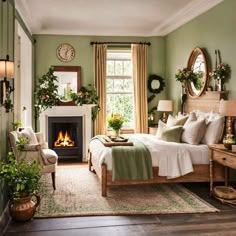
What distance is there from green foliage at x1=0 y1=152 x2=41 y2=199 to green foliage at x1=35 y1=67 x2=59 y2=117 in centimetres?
364

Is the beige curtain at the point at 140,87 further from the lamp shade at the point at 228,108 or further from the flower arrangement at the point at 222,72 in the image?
the lamp shade at the point at 228,108

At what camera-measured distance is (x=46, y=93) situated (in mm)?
7258

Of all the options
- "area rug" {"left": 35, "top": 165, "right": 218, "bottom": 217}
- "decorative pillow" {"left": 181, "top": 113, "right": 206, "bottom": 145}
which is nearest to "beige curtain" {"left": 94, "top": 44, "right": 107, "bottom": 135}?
"area rug" {"left": 35, "top": 165, "right": 218, "bottom": 217}

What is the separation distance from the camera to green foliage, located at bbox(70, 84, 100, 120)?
7453 mm

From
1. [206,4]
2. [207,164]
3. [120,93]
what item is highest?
[206,4]

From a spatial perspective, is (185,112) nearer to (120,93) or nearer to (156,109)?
(156,109)

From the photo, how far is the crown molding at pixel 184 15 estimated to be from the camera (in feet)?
18.1

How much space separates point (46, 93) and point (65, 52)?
47.5 inches

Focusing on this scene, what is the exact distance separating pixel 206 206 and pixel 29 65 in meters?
4.90

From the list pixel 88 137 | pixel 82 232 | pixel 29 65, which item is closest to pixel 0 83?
pixel 82 232

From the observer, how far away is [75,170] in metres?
6.47

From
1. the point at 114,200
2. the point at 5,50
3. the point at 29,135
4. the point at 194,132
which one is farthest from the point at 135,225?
the point at 5,50

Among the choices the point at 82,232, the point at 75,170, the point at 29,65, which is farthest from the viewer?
the point at 29,65

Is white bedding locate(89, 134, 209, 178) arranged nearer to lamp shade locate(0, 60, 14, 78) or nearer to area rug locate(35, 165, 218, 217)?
area rug locate(35, 165, 218, 217)
